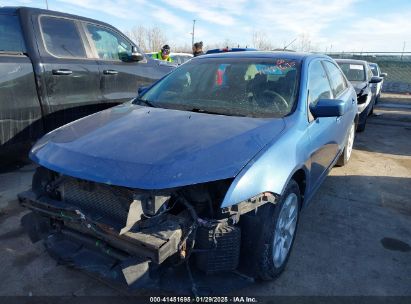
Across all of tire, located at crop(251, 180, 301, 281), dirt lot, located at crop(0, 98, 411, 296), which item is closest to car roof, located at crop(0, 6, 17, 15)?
dirt lot, located at crop(0, 98, 411, 296)

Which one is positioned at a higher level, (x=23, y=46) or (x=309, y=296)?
(x=23, y=46)

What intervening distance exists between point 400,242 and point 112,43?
4.73 metres

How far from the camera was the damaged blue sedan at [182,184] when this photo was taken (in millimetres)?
2088

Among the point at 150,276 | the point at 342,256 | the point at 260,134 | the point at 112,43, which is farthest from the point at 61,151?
the point at 112,43

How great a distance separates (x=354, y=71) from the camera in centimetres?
913

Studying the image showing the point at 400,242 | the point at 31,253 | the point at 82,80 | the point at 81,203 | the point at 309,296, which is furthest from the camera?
the point at 82,80

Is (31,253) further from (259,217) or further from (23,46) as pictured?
(23,46)

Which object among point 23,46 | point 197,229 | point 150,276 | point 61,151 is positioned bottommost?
point 150,276

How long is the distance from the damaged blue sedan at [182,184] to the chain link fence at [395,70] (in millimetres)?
19521

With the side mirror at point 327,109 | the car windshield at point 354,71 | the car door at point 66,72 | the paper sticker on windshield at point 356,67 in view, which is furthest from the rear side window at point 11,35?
the paper sticker on windshield at point 356,67

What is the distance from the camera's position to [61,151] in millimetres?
2404

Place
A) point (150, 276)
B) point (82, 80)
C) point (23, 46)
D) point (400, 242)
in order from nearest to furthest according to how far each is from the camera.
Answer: point (150, 276) < point (400, 242) < point (23, 46) < point (82, 80)

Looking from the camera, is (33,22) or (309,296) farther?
(33,22)

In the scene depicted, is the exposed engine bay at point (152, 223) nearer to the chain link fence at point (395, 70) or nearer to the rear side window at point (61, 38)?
the rear side window at point (61, 38)
